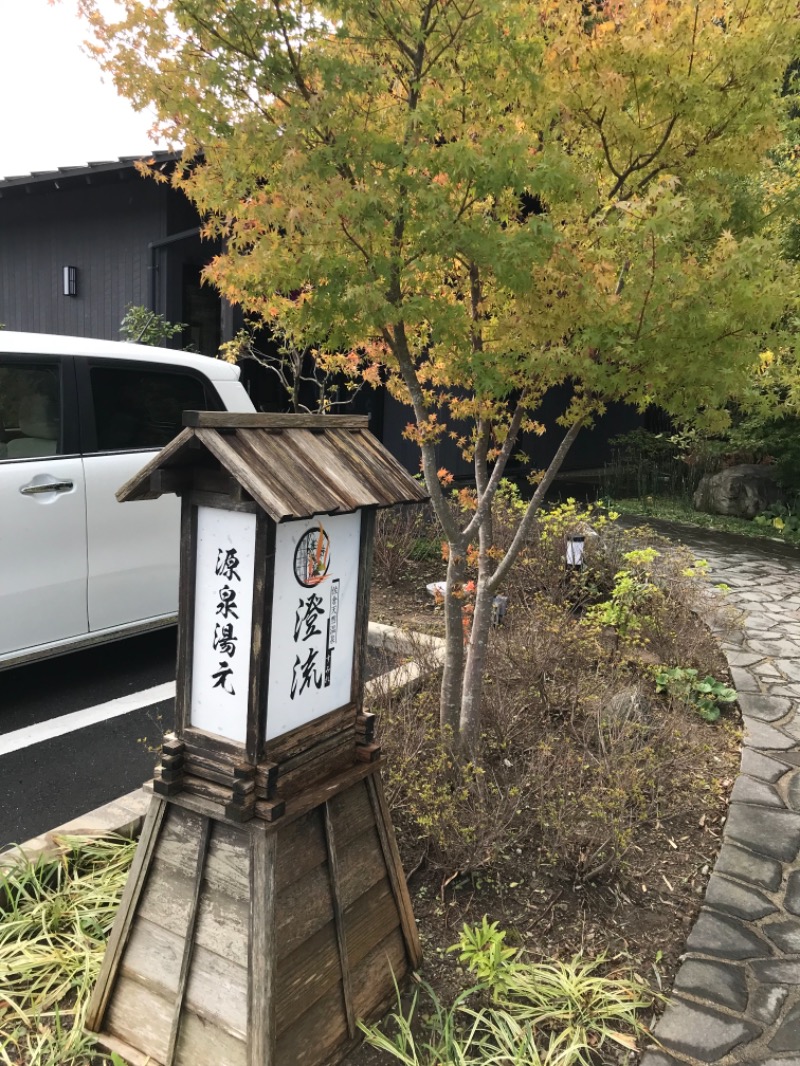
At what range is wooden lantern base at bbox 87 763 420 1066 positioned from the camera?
1.86 m

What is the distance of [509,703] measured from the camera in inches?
149

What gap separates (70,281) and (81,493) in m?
8.25

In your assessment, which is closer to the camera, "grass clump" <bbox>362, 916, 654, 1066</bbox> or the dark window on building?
"grass clump" <bbox>362, 916, 654, 1066</bbox>

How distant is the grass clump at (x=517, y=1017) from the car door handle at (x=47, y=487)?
2.93 m

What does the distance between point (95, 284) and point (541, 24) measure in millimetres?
9373

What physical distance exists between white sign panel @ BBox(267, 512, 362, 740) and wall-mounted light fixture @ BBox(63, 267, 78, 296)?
34.3 ft

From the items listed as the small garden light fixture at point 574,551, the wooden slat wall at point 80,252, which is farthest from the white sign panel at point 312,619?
the wooden slat wall at point 80,252

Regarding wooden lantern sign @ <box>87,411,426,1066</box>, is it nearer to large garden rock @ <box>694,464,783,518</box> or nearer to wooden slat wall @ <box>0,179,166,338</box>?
wooden slat wall @ <box>0,179,166,338</box>

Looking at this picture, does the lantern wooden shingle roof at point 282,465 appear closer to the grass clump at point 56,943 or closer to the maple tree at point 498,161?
the maple tree at point 498,161

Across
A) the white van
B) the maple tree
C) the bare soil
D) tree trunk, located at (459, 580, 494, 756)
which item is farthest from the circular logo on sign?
the white van

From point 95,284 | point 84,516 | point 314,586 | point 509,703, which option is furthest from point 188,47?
point 95,284

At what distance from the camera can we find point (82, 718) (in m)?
4.09

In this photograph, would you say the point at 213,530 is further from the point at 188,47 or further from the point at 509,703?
the point at 509,703

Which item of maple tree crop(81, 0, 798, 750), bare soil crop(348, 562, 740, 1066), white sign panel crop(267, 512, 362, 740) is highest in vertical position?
maple tree crop(81, 0, 798, 750)
